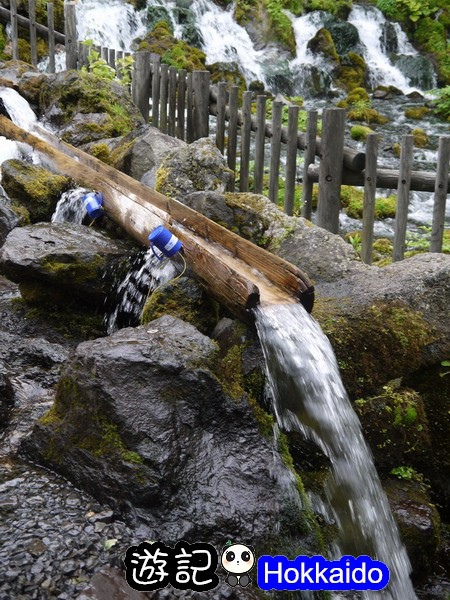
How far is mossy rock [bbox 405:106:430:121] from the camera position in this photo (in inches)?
613

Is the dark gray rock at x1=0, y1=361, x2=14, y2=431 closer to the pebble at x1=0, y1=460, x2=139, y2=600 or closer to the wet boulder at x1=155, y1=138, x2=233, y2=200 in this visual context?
the pebble at x1=0, y1=460, x2=139, y2=600

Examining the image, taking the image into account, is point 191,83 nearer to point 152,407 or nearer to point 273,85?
point 152,407

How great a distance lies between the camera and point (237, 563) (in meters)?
2.76

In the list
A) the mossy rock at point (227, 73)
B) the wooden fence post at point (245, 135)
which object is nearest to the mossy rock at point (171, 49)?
the mossy rock at point (227, 73)

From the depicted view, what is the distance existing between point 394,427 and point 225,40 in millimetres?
16585

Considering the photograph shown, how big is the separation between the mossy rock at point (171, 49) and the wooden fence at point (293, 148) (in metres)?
6.57

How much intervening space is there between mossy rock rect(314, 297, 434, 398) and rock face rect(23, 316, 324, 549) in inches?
37.8

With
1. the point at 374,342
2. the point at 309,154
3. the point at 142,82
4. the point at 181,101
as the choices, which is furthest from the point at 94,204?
the point at 142,82

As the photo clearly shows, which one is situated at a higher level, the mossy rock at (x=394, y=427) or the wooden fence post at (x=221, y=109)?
the wooden fence post at (x=221, y=109)

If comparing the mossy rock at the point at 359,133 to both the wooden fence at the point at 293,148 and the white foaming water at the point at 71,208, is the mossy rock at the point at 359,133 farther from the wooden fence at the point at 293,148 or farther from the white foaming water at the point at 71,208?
the white foaming water at the point at 71,208

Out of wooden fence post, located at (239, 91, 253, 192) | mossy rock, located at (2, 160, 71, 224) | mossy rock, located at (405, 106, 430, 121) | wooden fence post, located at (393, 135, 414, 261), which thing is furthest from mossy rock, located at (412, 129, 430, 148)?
mossy rock, located at (2, 160, 71, 224)

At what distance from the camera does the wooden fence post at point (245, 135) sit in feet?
22.8

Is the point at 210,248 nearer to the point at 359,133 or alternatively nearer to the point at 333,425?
the point at 333,425

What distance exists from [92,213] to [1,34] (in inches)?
420
